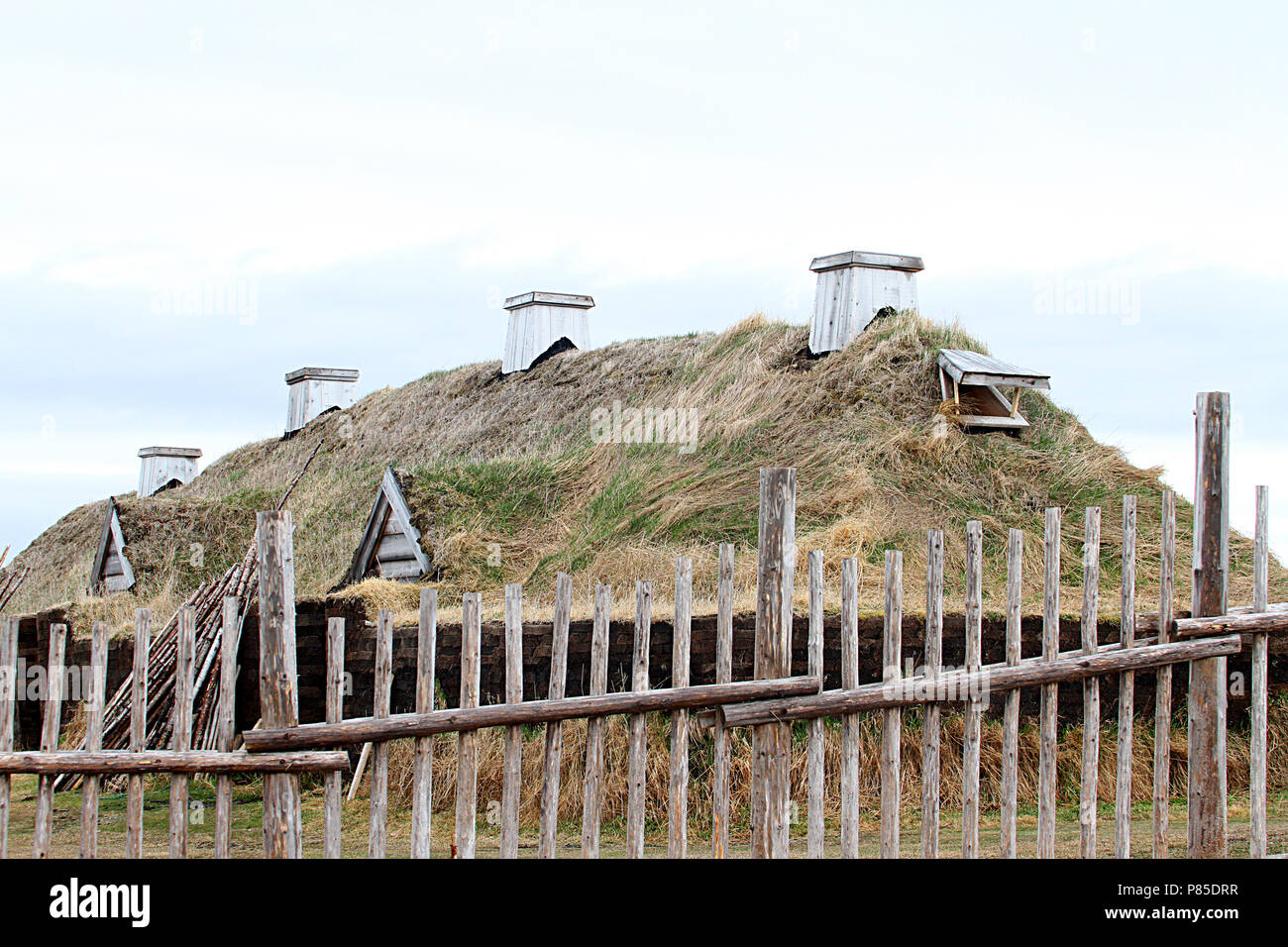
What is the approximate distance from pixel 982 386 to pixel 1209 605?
32.6 ft

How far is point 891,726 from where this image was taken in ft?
21.4

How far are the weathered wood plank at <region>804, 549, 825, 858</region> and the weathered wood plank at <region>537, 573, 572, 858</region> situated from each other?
1233mm

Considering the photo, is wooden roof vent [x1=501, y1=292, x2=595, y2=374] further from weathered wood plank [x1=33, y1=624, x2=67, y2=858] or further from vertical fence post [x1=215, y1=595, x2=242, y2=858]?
vertical fence post [x1=215, y1=595, x2=242, y2=858]

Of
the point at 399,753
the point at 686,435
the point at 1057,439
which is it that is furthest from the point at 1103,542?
the point at 399,753

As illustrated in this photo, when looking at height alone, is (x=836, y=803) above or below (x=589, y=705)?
below

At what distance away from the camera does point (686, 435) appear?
727 inches

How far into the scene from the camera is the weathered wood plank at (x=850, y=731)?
648cm

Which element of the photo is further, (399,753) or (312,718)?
(312,718)

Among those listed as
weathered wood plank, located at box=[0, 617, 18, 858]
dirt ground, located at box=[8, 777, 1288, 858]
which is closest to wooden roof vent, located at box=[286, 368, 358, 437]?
dirt ground, located at box=[8, 777, 1288, 858]

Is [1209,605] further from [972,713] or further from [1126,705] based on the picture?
[972,713]

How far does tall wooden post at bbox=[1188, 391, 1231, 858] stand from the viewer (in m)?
7.53

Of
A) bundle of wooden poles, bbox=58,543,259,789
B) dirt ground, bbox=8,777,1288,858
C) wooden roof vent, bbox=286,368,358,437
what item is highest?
wooden roof vent, bbox=286,368,358,437
